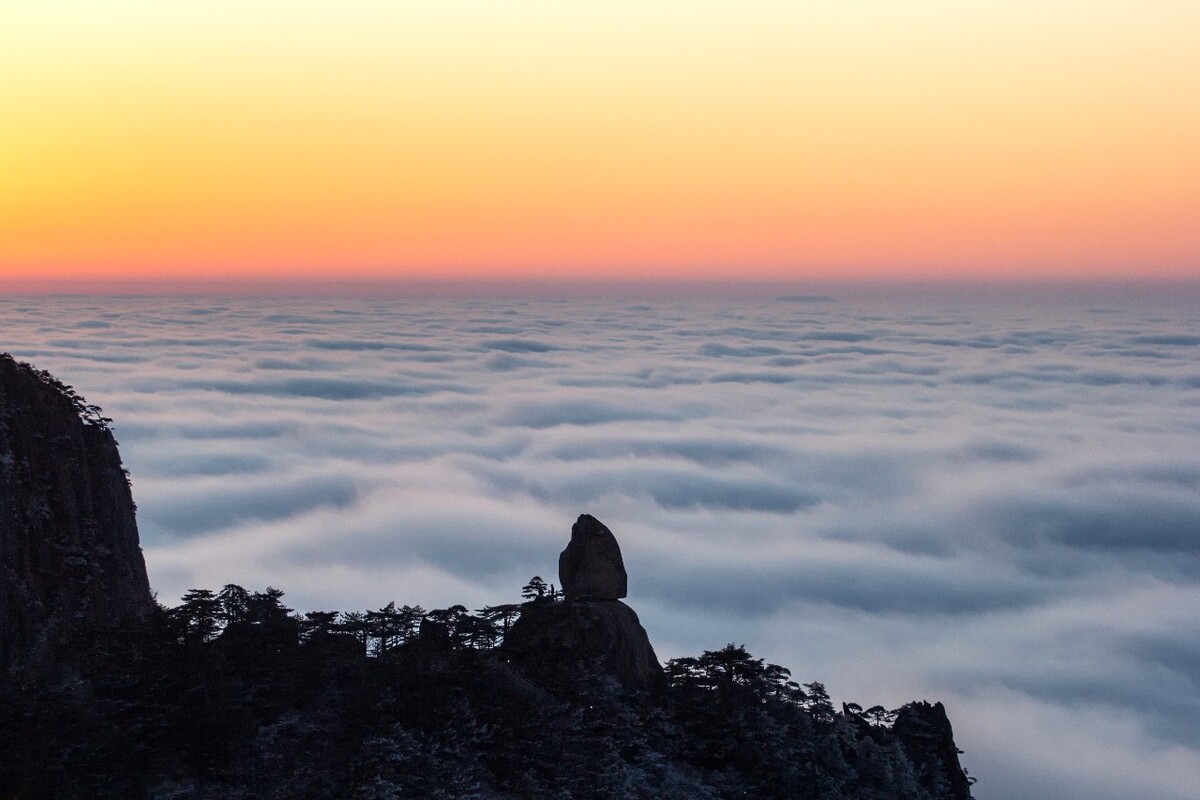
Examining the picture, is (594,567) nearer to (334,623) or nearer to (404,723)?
(334,623)

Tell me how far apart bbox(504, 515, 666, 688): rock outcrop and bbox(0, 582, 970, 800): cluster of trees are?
533 millimetres

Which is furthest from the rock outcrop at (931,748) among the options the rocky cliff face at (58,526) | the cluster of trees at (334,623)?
the rocky cliff face at (58,526)

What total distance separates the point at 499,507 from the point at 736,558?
4892 centimetres

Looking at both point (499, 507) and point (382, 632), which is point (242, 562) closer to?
point (499, 507)

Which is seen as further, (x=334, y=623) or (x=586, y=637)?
(x=586, y=637)

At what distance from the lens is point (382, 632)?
35.3 meters

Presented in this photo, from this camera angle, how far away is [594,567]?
3981cm

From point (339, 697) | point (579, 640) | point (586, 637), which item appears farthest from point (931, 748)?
point (339, 697)

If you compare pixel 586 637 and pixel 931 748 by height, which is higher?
pixel 586 637

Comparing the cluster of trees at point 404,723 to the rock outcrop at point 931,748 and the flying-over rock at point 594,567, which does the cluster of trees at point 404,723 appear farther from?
the flying-over rock at point 594,567

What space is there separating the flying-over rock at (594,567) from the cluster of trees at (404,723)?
178 cm

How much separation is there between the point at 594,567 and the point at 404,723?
39.5ft

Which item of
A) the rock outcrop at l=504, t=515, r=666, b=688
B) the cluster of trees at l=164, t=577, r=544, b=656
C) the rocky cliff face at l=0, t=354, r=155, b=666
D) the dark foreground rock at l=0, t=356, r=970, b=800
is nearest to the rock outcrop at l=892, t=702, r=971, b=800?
the dark foreground rock at l=0, t=356, r=970, b=800

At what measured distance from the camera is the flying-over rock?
39688 mm
